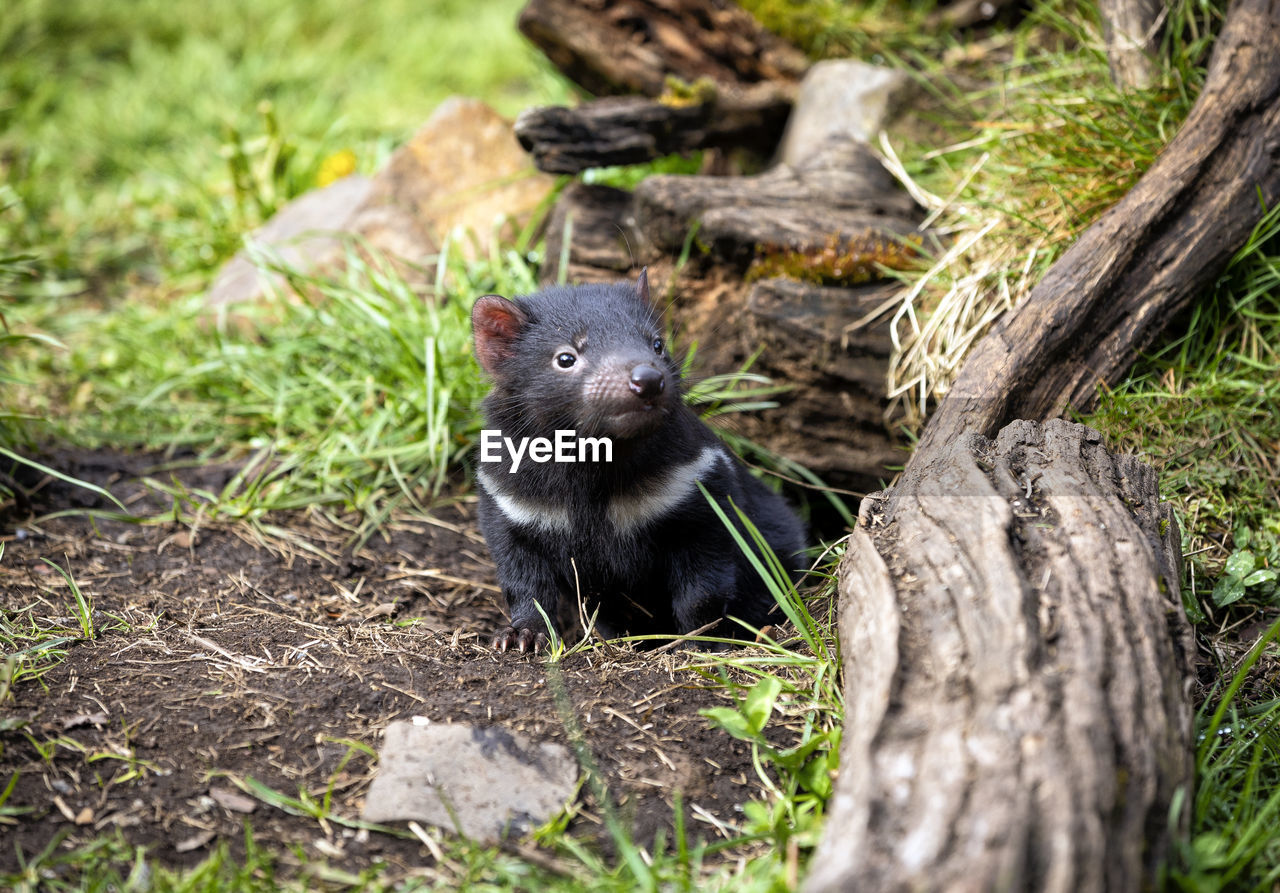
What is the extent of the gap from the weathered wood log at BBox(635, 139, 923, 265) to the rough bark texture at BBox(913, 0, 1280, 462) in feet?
3.05

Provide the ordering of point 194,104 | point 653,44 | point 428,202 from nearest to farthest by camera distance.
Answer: point 653,44 → point 428,202 → point 194,104

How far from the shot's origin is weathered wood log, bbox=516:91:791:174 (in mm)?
4359

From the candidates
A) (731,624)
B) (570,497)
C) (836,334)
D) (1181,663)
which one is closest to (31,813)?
(570,497)

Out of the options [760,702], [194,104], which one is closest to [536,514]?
[760,702]

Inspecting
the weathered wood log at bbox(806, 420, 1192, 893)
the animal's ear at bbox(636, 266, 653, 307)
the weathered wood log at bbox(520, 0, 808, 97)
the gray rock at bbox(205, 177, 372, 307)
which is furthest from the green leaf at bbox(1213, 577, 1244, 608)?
the gray rock at bbox(205, 177, 372, 307)

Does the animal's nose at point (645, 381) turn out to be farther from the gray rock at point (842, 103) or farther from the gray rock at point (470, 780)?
the gray rock at point (842, 103)

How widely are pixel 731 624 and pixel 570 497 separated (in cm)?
71

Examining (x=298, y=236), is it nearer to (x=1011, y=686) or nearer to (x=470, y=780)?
(x=470, y=780)

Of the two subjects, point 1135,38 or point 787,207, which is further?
point 787,207

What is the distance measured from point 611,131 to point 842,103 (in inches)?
49.0

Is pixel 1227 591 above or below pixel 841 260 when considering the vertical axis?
below

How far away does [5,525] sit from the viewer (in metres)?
3.67

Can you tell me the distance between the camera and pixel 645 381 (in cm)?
287

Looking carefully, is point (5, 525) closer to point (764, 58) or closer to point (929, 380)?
point (929, 380)
